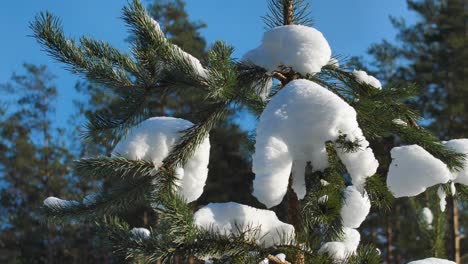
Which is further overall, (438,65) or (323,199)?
(438,65)

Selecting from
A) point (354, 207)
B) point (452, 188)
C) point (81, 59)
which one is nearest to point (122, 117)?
point (81, 59)

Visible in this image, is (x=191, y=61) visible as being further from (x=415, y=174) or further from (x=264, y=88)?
(x=415, y=174)

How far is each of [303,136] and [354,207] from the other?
55cm

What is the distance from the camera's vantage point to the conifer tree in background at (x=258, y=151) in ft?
6.18

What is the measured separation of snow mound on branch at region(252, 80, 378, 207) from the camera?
1894 mm

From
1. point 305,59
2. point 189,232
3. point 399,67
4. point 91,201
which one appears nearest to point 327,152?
point 305,59

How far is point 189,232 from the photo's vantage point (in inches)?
67.8

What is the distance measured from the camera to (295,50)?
2.33 meters

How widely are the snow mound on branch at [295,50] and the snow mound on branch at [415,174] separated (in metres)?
0.59

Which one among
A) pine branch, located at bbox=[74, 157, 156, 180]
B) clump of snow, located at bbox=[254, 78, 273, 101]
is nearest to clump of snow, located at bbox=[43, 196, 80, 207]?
pine branch, located at bbox=[74, 157, 156, 180]

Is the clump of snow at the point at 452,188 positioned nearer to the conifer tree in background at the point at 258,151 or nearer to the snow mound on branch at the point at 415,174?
the conifer tree in background at the point at 258,151

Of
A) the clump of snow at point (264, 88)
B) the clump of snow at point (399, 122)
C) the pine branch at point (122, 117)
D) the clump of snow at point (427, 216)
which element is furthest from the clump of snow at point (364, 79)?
the clump of snow at point (427, 216)

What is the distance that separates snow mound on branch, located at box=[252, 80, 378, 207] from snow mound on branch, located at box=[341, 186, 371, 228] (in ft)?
0.72

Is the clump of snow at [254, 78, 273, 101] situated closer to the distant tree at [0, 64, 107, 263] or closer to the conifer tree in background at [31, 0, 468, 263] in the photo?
the conifer tree in background at [31, 0, 468, 263]
